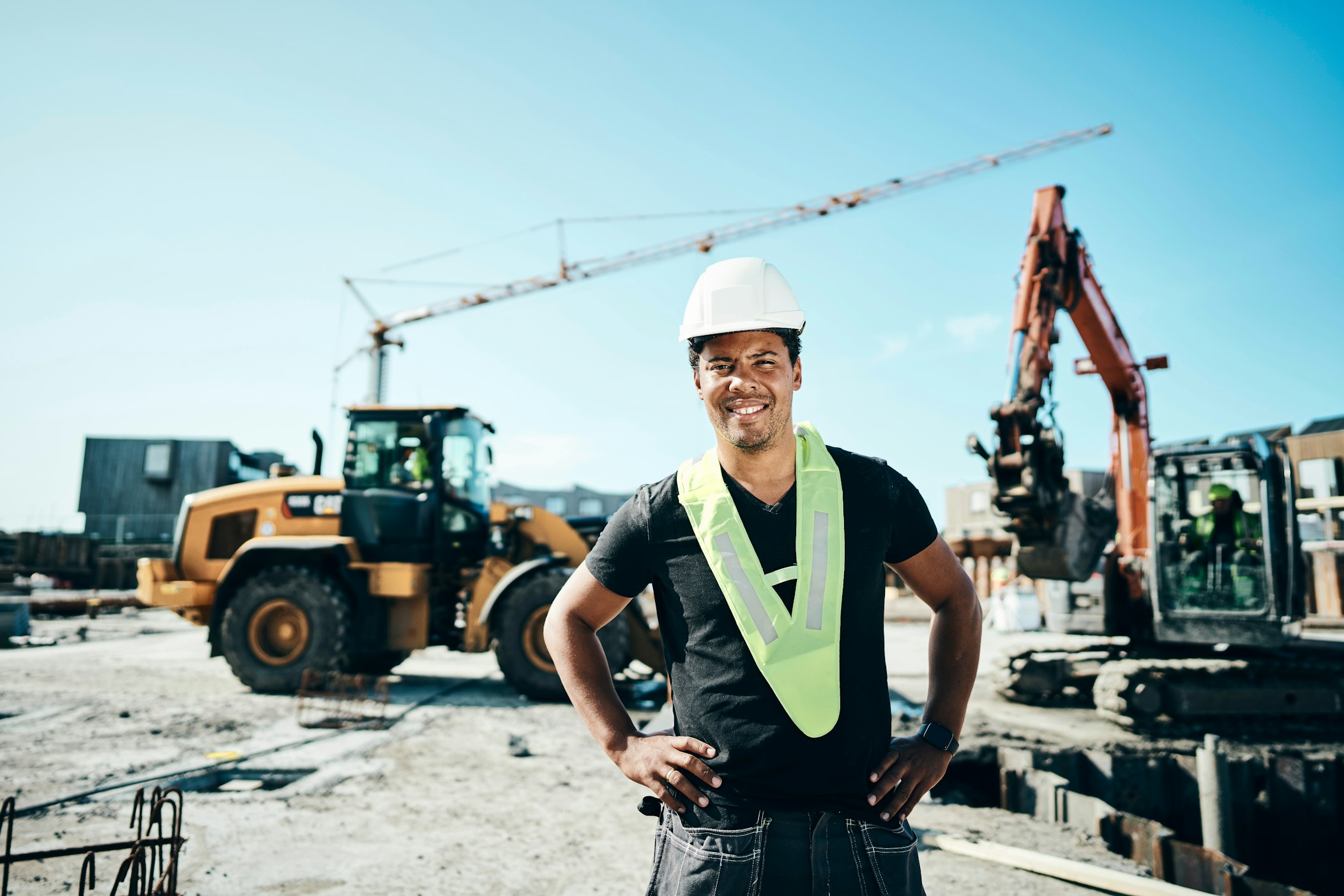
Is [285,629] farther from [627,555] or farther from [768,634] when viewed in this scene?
[768,634]

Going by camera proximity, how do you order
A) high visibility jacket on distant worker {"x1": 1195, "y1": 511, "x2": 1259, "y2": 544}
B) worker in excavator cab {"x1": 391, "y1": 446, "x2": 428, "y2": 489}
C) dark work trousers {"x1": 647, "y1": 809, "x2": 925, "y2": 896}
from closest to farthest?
dark work trousers {"x1": 647, "y1": 809, "x2": 925, "y2": 896}
high visibility jacket on distant worker {"x1": 1195, "y1": 511, "x2": 1259, "y2": 544}
worker in excavator cab {"x1": 391, "y1": 446, "x2": 428, "y2": 489}

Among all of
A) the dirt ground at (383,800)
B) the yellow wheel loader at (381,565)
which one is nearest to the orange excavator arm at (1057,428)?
the dirt ground at (383,800)

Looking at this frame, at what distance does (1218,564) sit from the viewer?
8.16 meters

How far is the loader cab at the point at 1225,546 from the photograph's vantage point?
25.4 ft

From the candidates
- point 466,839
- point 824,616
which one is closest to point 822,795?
point 824,616

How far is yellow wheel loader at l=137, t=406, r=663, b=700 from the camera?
27.6 feet

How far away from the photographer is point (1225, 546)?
8141mm

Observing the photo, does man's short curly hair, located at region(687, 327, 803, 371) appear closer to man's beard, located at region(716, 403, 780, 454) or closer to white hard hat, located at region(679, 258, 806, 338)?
white hard hat, located at region(679, 258, 806, 338)

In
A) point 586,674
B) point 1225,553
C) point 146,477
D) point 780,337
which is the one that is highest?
point 146,477

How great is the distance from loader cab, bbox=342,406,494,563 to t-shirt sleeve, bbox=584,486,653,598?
7.28m

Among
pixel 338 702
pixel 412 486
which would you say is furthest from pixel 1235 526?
pixel 338 702

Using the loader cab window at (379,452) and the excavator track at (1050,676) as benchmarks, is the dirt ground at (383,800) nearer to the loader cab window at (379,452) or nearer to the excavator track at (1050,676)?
the excavator track at (1050,676)

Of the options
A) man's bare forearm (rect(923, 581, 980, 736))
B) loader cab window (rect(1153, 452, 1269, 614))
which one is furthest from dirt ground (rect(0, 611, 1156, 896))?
man's bare forearm (rect(923, 581, 980, 736))

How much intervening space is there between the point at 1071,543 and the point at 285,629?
27.5 ft
